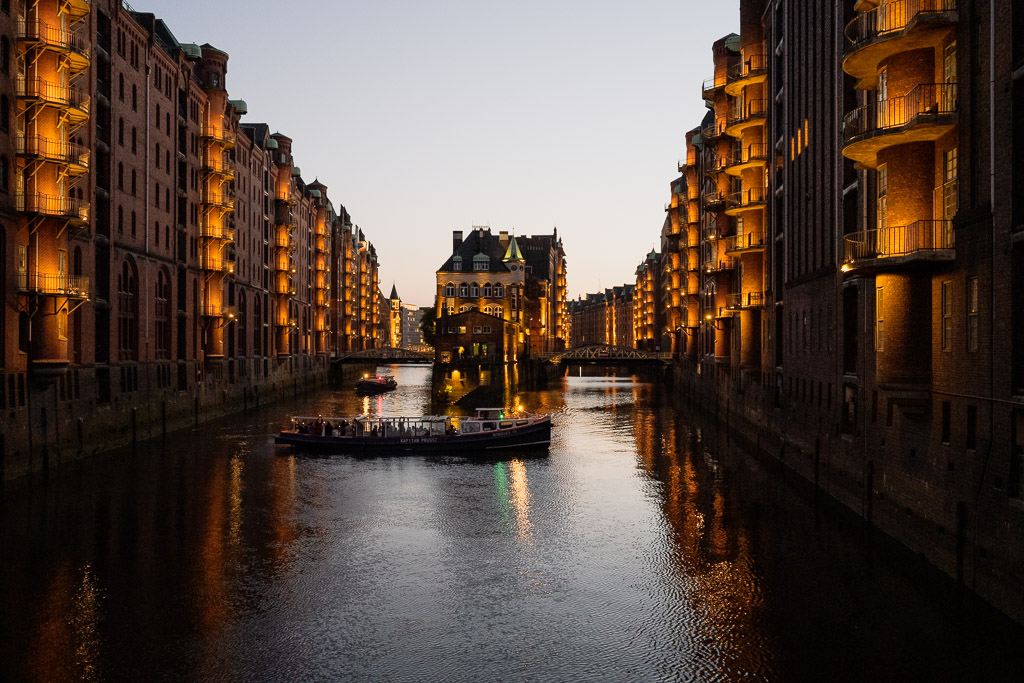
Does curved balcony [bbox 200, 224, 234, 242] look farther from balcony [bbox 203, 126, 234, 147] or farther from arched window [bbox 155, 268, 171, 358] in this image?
arched window [bbox 155, 268, 171, 358]

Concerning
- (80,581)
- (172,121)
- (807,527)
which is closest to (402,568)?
(80,581)

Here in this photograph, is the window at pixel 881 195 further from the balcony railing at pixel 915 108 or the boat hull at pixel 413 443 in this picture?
the boat hull at pixel 413 443

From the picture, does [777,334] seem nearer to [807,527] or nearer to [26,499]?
[807,527]

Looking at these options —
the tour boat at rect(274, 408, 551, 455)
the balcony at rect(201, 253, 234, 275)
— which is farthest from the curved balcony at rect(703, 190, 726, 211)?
the balcony at rect(201, 253, 234, 275)

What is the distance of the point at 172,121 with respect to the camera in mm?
66750

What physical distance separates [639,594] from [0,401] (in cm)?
2979

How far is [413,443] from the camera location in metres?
56.4

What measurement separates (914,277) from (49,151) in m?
39.1

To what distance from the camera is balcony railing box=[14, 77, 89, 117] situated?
40625 mm

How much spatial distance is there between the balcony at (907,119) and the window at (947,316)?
4.49 meters

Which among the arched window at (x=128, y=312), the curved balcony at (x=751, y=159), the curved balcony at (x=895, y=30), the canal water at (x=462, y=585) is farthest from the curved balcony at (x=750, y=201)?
the arched window at (x=128, y=312)

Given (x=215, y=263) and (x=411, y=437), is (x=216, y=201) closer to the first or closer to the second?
(x=215, y=263)

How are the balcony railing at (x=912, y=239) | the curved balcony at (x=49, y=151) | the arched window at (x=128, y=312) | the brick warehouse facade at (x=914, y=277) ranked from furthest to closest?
the arched window at (x=128, y=312) < the curved balcony at (x=49, y=151) < the balcony railing at (x=912, y=239) < the brick warehouse facade at (x=914, y=277)

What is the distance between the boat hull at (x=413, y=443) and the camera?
56.3 meters
